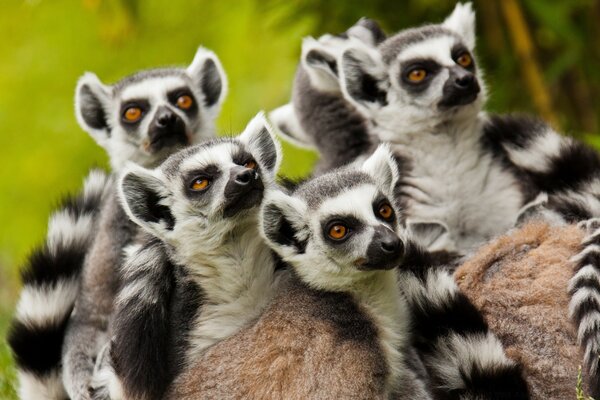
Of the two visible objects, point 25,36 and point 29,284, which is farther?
point 25,36

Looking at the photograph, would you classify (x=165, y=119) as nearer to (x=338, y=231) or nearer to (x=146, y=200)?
(x=146, y=200)

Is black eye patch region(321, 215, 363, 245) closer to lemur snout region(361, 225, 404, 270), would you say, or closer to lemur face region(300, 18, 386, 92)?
lemur snout region(361, 225, 404, 270)

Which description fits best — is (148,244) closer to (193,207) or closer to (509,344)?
(193,207)

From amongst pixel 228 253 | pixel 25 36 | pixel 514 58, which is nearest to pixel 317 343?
pixel 228 253

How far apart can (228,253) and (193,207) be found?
338 mm

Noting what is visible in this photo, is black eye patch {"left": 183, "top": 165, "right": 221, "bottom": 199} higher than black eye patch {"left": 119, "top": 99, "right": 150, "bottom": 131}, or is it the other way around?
black eye patch {"left": 119, "top": 99, "right": 150, "bottom": 131}

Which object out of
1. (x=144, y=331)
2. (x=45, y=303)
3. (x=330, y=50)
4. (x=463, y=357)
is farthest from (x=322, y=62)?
(x=463, y=357)

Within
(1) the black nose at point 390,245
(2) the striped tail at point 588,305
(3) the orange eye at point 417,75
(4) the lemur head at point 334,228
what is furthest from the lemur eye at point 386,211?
(3) the orange eye at point 417,75

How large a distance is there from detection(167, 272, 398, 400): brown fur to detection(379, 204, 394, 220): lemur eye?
539mm

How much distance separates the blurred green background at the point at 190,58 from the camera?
33.6 ft

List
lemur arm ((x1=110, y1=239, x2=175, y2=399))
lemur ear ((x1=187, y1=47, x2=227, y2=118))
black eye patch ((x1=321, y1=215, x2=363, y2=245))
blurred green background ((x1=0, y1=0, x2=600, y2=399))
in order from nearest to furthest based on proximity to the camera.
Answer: lemur arm ((x1=110, y1=239, x2=175, y2=399)) → black eye patch ((x1=321, y1=215, x2=363, y2=245)) → lemur ear ((x1=187, y1=47, x2=227, y2=118)) → blurred green background ((x1=0, y1=0, x2=600, y2=399))

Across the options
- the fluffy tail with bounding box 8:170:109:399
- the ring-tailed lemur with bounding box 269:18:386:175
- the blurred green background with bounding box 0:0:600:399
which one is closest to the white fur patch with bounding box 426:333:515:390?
the ring-tailed lemur with bounding box 269:18:386:175

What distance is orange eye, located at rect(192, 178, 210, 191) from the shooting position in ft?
17.2

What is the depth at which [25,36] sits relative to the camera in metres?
12.1
